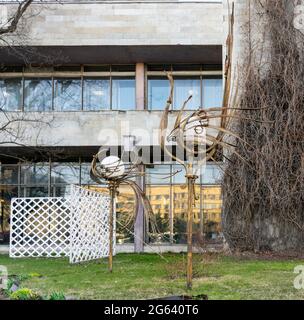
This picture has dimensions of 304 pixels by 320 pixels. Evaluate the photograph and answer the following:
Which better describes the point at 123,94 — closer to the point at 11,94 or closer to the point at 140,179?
the point at 140,179

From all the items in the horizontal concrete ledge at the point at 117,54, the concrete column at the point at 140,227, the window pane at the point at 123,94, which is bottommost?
the concrete column at the point at 140,227

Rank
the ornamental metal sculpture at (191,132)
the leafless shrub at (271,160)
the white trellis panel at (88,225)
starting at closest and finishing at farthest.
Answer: the ornamental metal sculpture at (191,132)
the white trellis panel at (88,225)
the leafless shrub at (271,160)

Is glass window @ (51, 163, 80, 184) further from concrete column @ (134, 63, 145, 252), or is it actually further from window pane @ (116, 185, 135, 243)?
concrete column @ (134, 63, 145, 252)

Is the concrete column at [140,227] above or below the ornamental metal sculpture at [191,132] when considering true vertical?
below

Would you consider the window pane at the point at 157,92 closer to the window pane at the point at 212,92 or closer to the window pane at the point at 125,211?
the window pane at the point at 212,92

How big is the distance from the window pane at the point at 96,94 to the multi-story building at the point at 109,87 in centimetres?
3

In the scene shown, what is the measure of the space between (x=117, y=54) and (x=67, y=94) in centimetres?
223

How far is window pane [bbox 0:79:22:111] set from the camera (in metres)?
17.7

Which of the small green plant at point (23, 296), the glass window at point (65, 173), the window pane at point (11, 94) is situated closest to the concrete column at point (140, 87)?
the glass window at point (65, 173)

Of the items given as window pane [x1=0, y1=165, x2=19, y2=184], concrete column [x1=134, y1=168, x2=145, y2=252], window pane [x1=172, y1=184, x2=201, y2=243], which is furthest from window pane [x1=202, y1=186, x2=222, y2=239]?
window pane [x1=0, y1=165, x2=19, y2=184]

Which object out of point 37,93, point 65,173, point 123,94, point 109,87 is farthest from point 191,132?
point 37,93

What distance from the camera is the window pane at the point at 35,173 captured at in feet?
56.4

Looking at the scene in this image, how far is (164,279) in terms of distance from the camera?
833 cm
